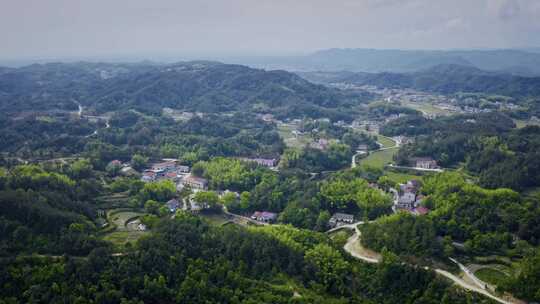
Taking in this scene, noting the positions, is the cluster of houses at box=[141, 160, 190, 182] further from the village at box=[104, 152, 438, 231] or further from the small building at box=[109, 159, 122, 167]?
the small building at box=[109, 159, 122, 167]

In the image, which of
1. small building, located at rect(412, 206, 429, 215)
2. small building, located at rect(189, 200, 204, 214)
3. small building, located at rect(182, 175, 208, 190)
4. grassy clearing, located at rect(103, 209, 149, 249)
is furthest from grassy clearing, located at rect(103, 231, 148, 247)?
small building, located at rect(412, 206, 429, 215)

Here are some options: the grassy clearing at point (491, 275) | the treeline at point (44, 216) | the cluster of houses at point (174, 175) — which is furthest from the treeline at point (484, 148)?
the treeline at point (44, 216)

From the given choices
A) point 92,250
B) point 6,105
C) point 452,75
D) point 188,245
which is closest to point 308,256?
point 188,245

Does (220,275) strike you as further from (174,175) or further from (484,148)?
(484,148)

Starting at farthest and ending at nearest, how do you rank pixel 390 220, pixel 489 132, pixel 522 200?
pixel 489 132 → pixel 522 200 → pixel 390 220

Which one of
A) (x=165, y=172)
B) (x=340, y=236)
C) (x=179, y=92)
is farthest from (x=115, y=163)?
(x=179, y=92)

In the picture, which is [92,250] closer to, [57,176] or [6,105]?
[57,176]
